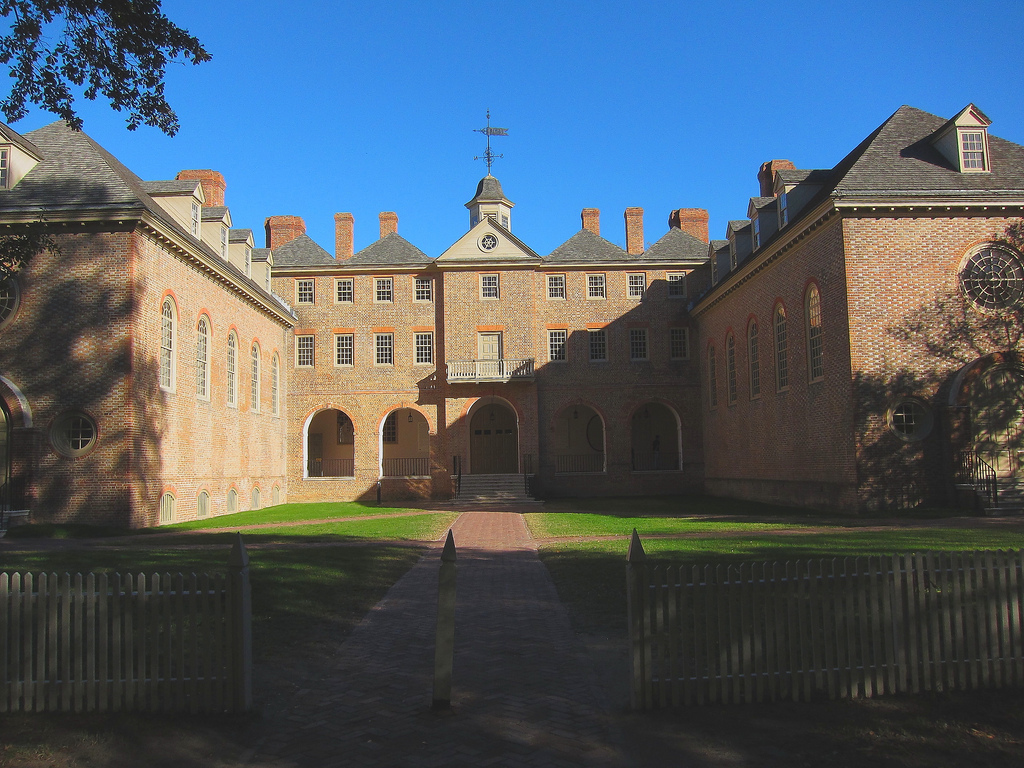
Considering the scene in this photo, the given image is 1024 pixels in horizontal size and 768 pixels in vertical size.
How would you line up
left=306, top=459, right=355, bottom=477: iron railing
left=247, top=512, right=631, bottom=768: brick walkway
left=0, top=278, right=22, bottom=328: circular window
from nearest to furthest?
left=247, top=512, right=631, bottom=768: brick walkway, left=0, top=278, right=22, bottom=328: circular window, left=306, top=459, right=355, bottom=477: iron railing

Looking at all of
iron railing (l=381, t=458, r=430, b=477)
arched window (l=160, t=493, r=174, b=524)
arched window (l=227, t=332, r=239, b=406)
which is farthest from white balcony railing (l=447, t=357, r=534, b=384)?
arched window (l=160, t=493, r=174, b=524)

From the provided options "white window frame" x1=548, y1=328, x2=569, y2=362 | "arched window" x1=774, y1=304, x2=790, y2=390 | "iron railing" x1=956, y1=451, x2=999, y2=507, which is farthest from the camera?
"white window frame" x1=548, y1=328, x2=569, y2=362

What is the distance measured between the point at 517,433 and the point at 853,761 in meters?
30.6

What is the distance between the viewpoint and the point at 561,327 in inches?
1399

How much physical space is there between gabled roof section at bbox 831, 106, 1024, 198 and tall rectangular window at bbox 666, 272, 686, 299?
1341 cm

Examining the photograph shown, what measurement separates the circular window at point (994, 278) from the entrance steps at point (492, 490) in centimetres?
1647

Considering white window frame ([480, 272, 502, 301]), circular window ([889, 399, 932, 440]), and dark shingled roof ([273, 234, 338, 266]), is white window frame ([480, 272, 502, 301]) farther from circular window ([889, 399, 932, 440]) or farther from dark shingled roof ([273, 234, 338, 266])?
circular window ([889, 399, 932, 440])

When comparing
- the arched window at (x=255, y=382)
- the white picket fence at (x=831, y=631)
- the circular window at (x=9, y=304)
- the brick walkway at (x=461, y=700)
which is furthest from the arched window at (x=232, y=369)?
the white picket fence at (x=831, y=631)

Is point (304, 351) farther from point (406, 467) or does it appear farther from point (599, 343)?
point (599, 343)

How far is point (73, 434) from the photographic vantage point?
65.6 ft

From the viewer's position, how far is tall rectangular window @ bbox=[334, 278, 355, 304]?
35844mm

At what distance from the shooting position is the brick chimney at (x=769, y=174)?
33.7 m

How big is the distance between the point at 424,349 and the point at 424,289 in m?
2.67

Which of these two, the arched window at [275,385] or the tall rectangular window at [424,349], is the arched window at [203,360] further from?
the tall rectangular window at [424,349]
